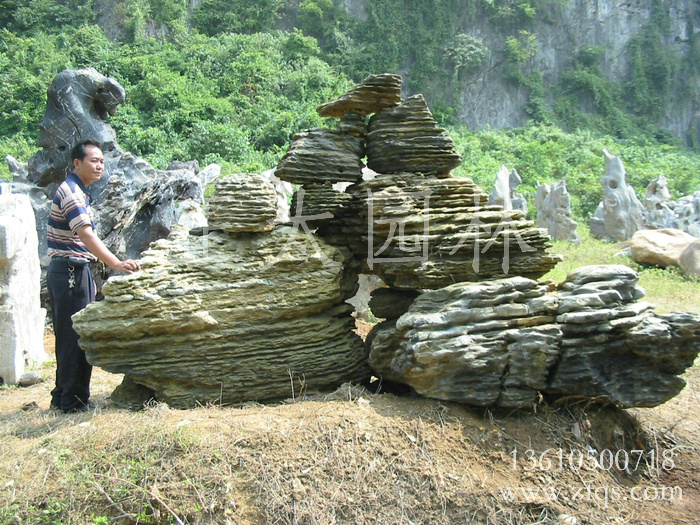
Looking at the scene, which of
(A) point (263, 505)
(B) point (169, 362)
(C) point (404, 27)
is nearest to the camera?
(A) point (263, 505)

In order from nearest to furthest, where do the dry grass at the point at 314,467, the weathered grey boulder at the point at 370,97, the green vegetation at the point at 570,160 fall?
the dry grass at the point at 314,467 → the weathered grey boulder at the point at 370,97 → the green vegetation at the point at 570,160

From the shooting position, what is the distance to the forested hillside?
20391 mm

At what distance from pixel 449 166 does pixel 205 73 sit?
811 inches

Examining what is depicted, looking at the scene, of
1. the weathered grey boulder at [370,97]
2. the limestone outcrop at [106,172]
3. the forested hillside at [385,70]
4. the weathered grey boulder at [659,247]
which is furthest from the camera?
the forested hillside at [385,70]

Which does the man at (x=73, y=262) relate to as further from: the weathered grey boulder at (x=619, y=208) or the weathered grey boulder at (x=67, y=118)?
the weathered grey boulder at (x=619, y=208)

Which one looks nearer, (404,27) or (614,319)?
(614,319)

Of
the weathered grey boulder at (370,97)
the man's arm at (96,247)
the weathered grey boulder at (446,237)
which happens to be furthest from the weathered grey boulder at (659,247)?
the man's arm at (96,247)

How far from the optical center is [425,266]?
513cm

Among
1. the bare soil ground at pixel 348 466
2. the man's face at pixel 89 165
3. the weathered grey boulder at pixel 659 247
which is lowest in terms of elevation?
the bare soil ground at pixel 348 466

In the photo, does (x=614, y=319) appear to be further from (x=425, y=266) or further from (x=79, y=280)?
(x=79, y=280)

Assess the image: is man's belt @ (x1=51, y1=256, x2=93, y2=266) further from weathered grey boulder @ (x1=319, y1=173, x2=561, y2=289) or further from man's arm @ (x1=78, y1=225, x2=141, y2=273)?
weathered grey boulder @ (x1=319, y1=173, x2=561, y2=289)

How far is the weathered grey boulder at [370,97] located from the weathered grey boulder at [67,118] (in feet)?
19.1

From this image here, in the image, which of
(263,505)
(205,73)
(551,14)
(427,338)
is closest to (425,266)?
(427,338)

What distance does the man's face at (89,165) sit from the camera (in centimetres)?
469
